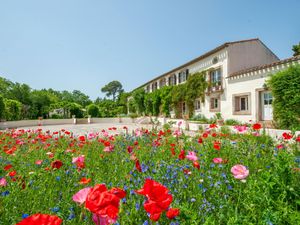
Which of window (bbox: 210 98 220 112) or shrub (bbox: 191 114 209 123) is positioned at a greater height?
window (bbox: 210 98 220 112)

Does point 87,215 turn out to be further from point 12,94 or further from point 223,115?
point 12,94

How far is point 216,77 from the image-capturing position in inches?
724

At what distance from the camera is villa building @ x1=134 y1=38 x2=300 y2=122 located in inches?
551

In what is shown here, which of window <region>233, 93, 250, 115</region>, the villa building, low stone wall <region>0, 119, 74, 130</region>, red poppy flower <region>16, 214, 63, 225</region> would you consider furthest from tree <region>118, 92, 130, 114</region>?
red poppy flower <region>16, 214, 63, 225</region>

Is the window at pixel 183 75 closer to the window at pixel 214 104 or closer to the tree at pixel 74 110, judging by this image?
the window at pixel 214 104

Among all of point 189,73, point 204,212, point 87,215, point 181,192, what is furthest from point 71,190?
point 189,73

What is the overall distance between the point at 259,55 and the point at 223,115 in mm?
6216

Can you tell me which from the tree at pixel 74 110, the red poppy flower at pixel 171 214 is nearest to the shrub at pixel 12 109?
the tree at pixel 74 110

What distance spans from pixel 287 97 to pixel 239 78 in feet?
16.3

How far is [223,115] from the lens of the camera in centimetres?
1706

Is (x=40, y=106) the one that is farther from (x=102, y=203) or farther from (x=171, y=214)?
(x=102, y=203)

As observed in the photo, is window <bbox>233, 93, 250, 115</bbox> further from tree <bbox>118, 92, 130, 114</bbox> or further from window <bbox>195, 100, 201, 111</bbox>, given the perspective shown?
tree <bbox>118, 92, 130, 114</bbox>

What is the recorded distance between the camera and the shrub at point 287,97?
10680mm

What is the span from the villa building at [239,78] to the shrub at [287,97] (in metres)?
1.39
